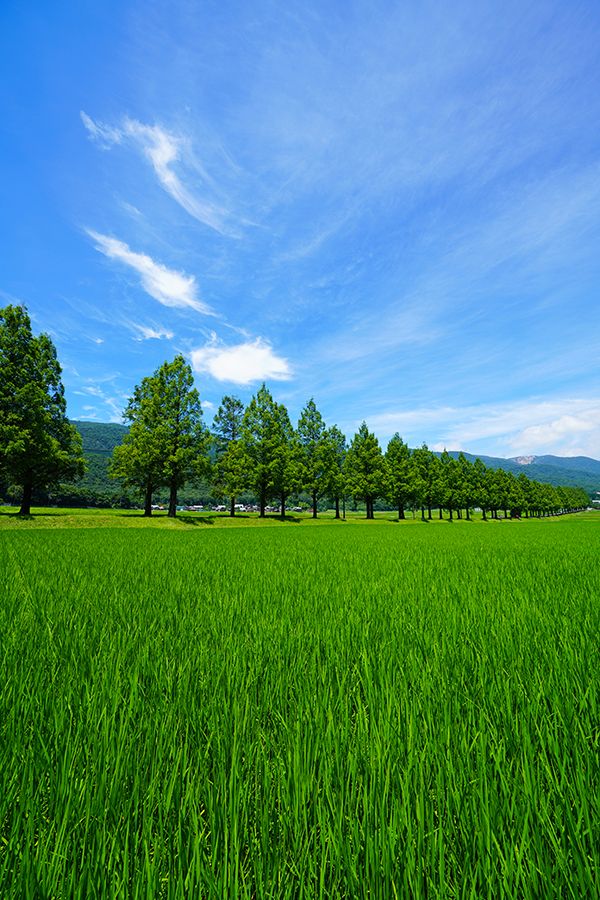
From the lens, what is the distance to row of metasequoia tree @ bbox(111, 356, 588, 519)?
38375mm

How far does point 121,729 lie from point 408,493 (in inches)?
2347

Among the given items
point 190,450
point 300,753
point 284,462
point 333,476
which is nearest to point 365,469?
point 333,476

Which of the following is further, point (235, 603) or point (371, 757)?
point (235, 603)

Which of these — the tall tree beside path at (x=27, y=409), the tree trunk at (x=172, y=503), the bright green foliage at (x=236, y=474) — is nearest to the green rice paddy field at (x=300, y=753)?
the tall tree beside path at (x=27, y=409)

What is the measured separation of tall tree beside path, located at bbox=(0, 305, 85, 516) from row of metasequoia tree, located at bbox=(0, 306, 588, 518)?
8cm

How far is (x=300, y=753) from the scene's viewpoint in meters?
1.55

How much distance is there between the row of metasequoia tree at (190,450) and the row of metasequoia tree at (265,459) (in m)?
0.13

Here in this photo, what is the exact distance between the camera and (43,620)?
3.90 meters

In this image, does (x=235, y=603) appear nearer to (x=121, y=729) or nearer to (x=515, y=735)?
(x=121, y=729)

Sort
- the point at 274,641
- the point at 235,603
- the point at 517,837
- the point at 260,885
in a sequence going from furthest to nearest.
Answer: the point at 235,603 → the point at 274,641 → the point at 517,837 → the point at 260,885

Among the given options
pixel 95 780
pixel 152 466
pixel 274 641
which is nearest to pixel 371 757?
pixel 95 780

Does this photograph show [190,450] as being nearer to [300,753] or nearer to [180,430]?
[180,430]

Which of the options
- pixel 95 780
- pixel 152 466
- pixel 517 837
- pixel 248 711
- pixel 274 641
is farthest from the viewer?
pixel 152 466

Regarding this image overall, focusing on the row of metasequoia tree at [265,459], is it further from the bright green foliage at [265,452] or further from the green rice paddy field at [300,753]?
the green rice paddy field at [300,753]
